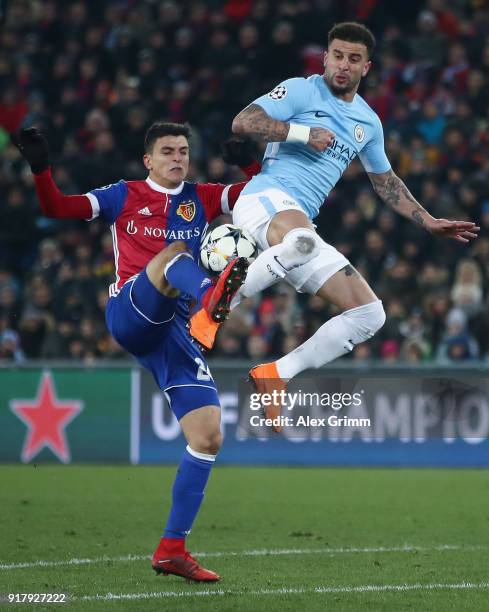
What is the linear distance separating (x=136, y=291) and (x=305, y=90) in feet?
4.95

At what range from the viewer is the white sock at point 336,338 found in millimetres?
7227

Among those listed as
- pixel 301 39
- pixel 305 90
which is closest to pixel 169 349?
pixel 305 90

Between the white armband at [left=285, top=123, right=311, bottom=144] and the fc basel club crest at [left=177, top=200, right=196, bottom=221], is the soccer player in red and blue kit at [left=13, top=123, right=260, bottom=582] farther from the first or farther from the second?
the white armband at [left=285, top=123, right=311, bottom=144]

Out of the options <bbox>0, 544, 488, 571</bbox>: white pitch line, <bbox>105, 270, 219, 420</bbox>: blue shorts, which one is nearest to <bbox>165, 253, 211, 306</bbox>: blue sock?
<bbox>105, 270, 219, 420</bbox>: blue shorts

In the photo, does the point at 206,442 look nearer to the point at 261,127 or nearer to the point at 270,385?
the point at 270,385

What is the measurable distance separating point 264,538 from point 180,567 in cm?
219

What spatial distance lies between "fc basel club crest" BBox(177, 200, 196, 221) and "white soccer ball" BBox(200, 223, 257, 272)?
82cm

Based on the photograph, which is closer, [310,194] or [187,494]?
[310,194]

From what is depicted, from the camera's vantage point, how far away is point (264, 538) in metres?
9.43

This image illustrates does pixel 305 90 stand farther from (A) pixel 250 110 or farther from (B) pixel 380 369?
(B) pixel 380 369

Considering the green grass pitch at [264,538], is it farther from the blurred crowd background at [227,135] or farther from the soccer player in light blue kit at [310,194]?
the blurred crowd background at [227,135]

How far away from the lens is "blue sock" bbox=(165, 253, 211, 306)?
6805 mm

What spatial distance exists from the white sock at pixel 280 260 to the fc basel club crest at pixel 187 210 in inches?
35.2

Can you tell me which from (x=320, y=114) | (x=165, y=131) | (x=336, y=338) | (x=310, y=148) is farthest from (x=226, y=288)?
(x=165, y=131)
